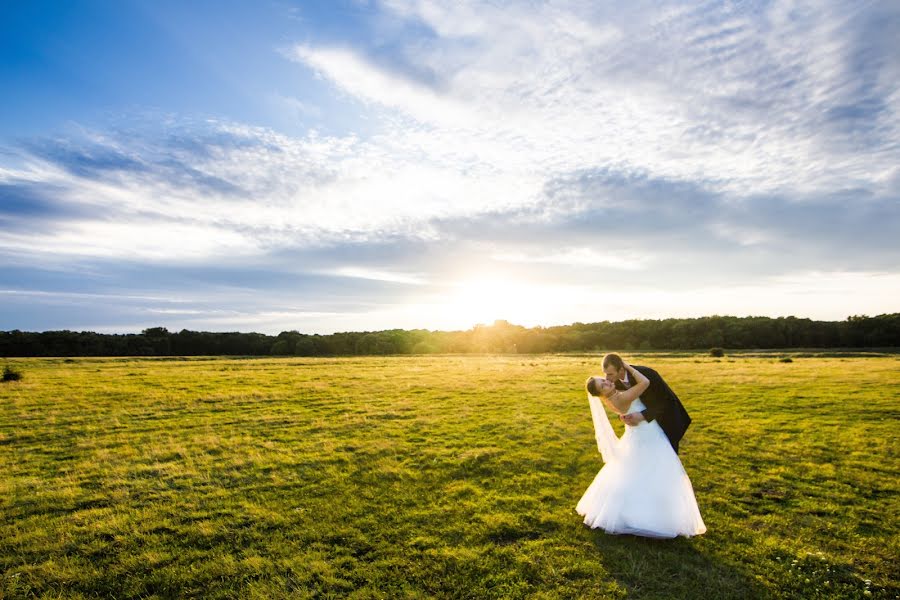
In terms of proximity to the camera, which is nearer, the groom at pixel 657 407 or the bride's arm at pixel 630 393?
the bride's arm at pixel 630 393

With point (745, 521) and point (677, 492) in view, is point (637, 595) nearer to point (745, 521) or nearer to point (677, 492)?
point (677, 492)

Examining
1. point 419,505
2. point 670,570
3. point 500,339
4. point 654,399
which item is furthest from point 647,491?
point 500,339

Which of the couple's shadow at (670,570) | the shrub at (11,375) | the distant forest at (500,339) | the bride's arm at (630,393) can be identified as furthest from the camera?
the distant forest at (500,339)

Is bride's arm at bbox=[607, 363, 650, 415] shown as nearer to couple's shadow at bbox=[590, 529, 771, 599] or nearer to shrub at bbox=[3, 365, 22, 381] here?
couple's shadow at bbox=[590, 529, 771, 599]

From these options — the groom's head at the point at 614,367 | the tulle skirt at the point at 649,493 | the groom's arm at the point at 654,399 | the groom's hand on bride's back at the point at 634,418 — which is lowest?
the tulle skirt at the point at 649,493

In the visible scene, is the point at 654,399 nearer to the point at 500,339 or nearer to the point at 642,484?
the point at 642,484

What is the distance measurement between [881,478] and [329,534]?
14924mm

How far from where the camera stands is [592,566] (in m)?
7.96

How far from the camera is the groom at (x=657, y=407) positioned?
29.7 ft

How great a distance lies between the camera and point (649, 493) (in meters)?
8.80

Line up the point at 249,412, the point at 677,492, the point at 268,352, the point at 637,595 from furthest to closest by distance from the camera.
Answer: the point at 268,352, the point at 249,412, the point at 677,492, the point at 637,595

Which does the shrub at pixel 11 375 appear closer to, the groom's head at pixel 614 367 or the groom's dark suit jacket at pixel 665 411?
the groom's head at pixel 614 367

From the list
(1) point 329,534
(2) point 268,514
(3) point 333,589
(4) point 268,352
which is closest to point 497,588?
(3) point 333,589

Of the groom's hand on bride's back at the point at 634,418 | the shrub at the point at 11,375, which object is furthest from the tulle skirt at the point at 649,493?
the shrub at the point at 11,375
